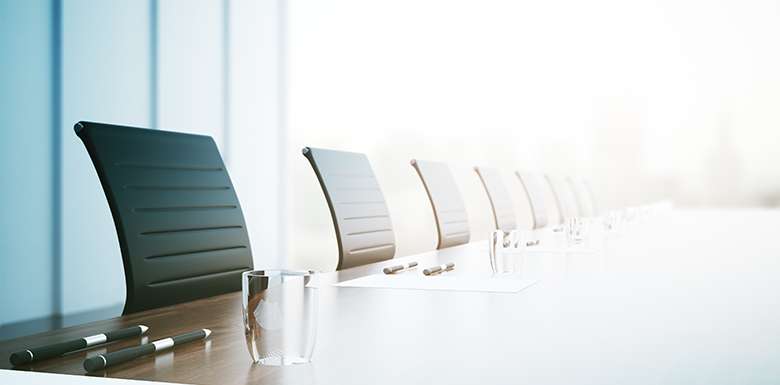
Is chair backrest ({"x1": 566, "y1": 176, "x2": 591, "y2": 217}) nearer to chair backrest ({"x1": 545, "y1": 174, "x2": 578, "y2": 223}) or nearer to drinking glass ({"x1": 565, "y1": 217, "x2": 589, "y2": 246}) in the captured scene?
chair backrest ({"x1": 545, "y1": 174, "x2": 578, "y2": 223})

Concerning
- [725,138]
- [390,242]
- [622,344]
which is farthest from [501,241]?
[725,138]

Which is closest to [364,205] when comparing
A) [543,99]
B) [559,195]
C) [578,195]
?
[559,195]

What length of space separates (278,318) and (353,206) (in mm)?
1807

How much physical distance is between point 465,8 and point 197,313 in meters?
7.89

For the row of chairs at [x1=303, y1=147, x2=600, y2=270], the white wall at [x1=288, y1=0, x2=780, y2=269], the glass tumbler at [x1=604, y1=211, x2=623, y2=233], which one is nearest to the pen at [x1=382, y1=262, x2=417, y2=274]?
the row of chairs at [x1=303, y1=147, x2=600, y2=270]

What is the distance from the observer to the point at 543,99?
28.3 ft

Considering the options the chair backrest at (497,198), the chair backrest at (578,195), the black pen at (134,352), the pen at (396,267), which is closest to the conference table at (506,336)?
the black pen at (134,352)

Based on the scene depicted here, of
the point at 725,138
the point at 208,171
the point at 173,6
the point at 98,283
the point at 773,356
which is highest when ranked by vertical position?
the point at 173,6

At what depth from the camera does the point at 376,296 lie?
109 cm

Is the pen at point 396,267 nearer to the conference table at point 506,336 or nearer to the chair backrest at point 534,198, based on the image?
the conference table at point 506,336

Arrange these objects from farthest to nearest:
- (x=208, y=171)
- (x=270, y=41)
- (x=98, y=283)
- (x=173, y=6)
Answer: (x=270, y=41) < (x=173, y=6) < (x=98, y=283) < (x=208, y=171)

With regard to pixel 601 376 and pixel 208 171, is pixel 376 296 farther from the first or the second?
pixel 208 171

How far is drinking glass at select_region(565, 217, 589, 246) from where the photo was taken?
2176 mm

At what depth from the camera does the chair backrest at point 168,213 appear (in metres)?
1.45
